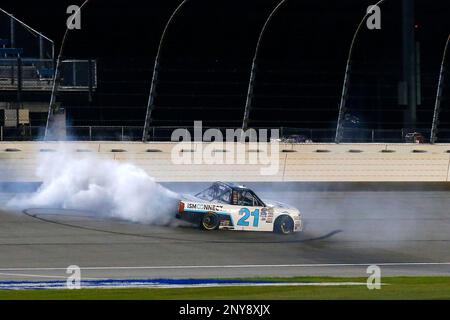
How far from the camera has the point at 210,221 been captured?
81.7ft

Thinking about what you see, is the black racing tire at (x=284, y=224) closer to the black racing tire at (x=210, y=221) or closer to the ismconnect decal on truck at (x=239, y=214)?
the ismconnect decal on truck at (x=239, y=214)

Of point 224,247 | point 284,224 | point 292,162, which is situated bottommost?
point 224,247

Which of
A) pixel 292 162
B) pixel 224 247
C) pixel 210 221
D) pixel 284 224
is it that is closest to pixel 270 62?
pixel 292 162

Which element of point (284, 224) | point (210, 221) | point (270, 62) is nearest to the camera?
point (210, 221)

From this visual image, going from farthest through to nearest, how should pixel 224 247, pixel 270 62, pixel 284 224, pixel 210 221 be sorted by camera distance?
pixel 270 62, pixel 284 224, pixel 210 221, pixel 224 247

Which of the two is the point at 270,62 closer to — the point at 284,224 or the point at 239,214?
the point at 284,224

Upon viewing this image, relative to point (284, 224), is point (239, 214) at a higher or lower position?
higher

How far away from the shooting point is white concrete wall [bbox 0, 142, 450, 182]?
1232 inches

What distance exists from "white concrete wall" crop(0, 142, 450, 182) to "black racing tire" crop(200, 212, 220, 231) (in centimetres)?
684

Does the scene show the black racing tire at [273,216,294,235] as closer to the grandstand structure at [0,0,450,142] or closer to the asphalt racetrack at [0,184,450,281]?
the asphalt racetrack at [0,184,450,281]

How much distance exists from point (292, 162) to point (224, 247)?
1057 centimetres
